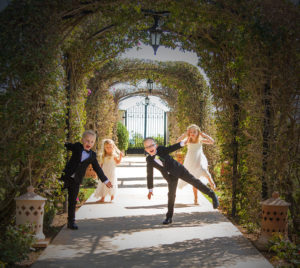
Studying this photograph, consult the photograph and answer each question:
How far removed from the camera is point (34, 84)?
4.27 m

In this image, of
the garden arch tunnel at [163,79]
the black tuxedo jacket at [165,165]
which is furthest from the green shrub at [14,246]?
the garden arch tunnel at [163,79]

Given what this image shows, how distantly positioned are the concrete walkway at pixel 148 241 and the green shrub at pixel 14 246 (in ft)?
0.72

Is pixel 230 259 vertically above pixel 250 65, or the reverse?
pixel 250 65

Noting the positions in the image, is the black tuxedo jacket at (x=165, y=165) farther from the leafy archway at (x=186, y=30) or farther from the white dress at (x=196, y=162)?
the white dress at (x=196, y=162)

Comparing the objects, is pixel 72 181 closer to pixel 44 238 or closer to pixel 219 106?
pixel 44 238

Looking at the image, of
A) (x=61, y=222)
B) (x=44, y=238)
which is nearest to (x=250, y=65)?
(x=44, y=238)

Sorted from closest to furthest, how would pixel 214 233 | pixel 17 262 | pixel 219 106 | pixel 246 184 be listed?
pixel 17 262, pixel 214 233, pixel 246 184, pixel 219 106

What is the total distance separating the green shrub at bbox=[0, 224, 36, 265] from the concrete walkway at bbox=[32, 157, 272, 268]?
220mm

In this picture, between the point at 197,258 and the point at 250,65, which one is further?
the point at 250,65

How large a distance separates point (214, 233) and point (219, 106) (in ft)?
8.09

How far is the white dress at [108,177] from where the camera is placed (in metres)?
7.54

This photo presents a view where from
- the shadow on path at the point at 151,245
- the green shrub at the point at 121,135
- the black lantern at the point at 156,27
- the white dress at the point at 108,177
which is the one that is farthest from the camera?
the green shrub at the point at 121,135

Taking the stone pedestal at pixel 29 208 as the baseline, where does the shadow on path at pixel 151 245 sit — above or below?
below

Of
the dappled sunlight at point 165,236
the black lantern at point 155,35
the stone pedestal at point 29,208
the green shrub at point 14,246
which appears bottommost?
the dappled sunlight at point 165,236
